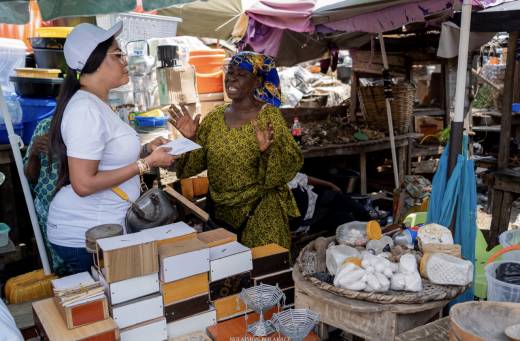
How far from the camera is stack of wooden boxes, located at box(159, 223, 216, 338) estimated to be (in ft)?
6.86

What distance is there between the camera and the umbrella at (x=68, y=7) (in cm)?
226

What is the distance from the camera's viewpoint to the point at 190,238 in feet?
7.49

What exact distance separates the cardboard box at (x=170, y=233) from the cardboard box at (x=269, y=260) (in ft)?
1.21

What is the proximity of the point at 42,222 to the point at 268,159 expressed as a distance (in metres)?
1.42

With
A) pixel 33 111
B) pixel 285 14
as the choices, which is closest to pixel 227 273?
pixel 33 111

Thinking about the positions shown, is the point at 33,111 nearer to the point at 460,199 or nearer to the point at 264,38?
the point at 264,38

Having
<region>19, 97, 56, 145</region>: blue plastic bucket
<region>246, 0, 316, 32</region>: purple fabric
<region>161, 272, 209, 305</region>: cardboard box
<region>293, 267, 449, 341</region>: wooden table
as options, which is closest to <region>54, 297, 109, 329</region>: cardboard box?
<region>161, 272, 209, 305</region>: cardboard box

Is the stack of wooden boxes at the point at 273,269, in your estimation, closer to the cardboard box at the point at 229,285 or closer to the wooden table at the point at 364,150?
the cardboard box at the point at 229,285

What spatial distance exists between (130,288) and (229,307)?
1.77ft

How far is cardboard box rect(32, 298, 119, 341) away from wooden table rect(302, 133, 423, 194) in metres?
3.60

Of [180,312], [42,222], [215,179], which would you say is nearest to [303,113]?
[215,179]

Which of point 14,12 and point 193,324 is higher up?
point 14,12

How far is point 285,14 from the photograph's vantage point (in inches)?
178

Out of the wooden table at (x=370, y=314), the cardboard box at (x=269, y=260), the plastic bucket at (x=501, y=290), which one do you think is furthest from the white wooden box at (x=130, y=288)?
the plastic bucket at (x=501, y=290)
